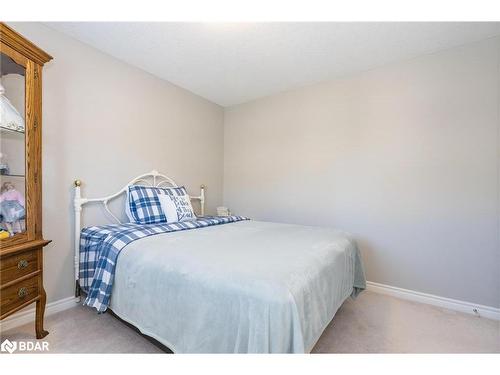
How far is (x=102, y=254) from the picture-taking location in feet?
5.56

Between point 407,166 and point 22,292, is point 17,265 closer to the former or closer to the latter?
point 22,292

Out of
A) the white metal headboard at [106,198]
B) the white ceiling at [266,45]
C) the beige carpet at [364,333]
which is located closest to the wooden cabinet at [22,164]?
the beige carpet at [364,333]

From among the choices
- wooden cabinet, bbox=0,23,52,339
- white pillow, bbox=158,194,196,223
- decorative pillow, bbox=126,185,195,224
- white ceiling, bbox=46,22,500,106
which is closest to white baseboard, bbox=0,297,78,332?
wooden cabinet, bbox=0,23,52,339

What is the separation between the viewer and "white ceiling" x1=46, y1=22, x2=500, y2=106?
193 centimetres

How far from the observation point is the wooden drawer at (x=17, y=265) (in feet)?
4.30

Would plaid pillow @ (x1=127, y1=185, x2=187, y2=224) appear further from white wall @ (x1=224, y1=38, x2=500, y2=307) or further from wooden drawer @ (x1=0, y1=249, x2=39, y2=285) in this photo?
white wall @ (x1=224, y1=38, x2=500, y2=307)

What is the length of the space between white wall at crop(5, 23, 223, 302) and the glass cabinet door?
404mm

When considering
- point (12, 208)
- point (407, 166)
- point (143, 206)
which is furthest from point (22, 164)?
point (407, 166)

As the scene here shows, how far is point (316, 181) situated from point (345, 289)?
4.79 feet

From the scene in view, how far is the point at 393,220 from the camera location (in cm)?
245

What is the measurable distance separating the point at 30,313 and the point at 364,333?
2.53 metres

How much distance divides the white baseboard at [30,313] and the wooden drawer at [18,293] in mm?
430

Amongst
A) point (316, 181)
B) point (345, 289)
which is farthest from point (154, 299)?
point (316, 181)
